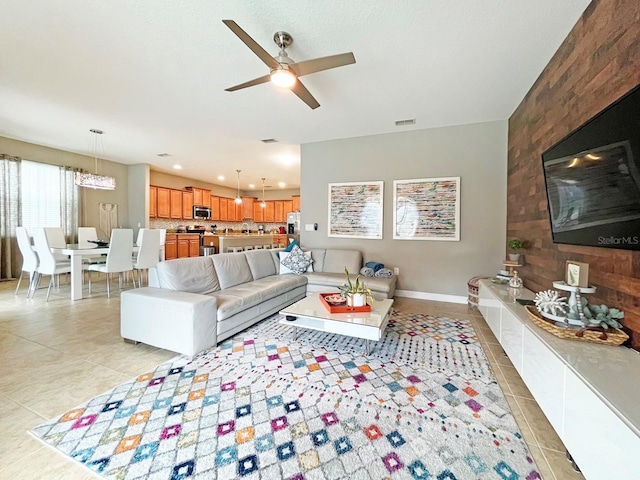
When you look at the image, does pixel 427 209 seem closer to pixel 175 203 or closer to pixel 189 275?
pixel 189 275

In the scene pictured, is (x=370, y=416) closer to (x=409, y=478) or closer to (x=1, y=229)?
(x=409, y=478)

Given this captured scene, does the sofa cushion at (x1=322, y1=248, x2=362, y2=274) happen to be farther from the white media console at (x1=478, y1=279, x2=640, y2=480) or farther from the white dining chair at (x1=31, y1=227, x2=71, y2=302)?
the white dining chair at (x1=31, y1=227, x2=71, y2=302)

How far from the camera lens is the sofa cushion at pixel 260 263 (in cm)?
383

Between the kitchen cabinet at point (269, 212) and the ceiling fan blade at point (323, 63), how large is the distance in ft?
27.4

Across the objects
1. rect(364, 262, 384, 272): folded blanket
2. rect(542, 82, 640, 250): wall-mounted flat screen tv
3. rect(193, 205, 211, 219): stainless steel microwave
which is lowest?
rect(364, 262, 384, 272): folded blanket

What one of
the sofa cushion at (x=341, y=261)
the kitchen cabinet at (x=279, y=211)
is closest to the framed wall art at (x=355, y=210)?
the sofa cushion at (x=341, y=261)

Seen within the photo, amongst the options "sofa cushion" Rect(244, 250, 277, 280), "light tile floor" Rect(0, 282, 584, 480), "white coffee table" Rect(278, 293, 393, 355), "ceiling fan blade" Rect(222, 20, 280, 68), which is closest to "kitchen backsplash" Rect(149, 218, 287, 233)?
"light tile floor" Rect(0, 282, 584, 480)

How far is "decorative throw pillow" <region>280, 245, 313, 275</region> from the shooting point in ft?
14.0

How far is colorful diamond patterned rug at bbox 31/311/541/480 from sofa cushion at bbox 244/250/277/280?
1.58m

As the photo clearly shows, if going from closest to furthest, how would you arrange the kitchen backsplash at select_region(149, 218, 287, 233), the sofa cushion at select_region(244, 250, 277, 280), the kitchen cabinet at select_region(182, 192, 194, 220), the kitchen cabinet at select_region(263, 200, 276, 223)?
the sofa cushion at select_region(244, 250, 277, 280), the kitchen backsplash at select_region(149, 218, 287, 233), the kitchen cabinet at select_region(182, 192, 194, 220), the kitchen cabinet at select_region(263, 200, 276, 223)

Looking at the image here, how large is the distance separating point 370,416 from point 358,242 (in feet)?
11.0

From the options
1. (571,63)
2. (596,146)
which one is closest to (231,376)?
(596,146)

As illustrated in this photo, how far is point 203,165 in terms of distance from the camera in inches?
267

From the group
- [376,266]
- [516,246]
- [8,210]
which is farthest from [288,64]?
[8,210]
